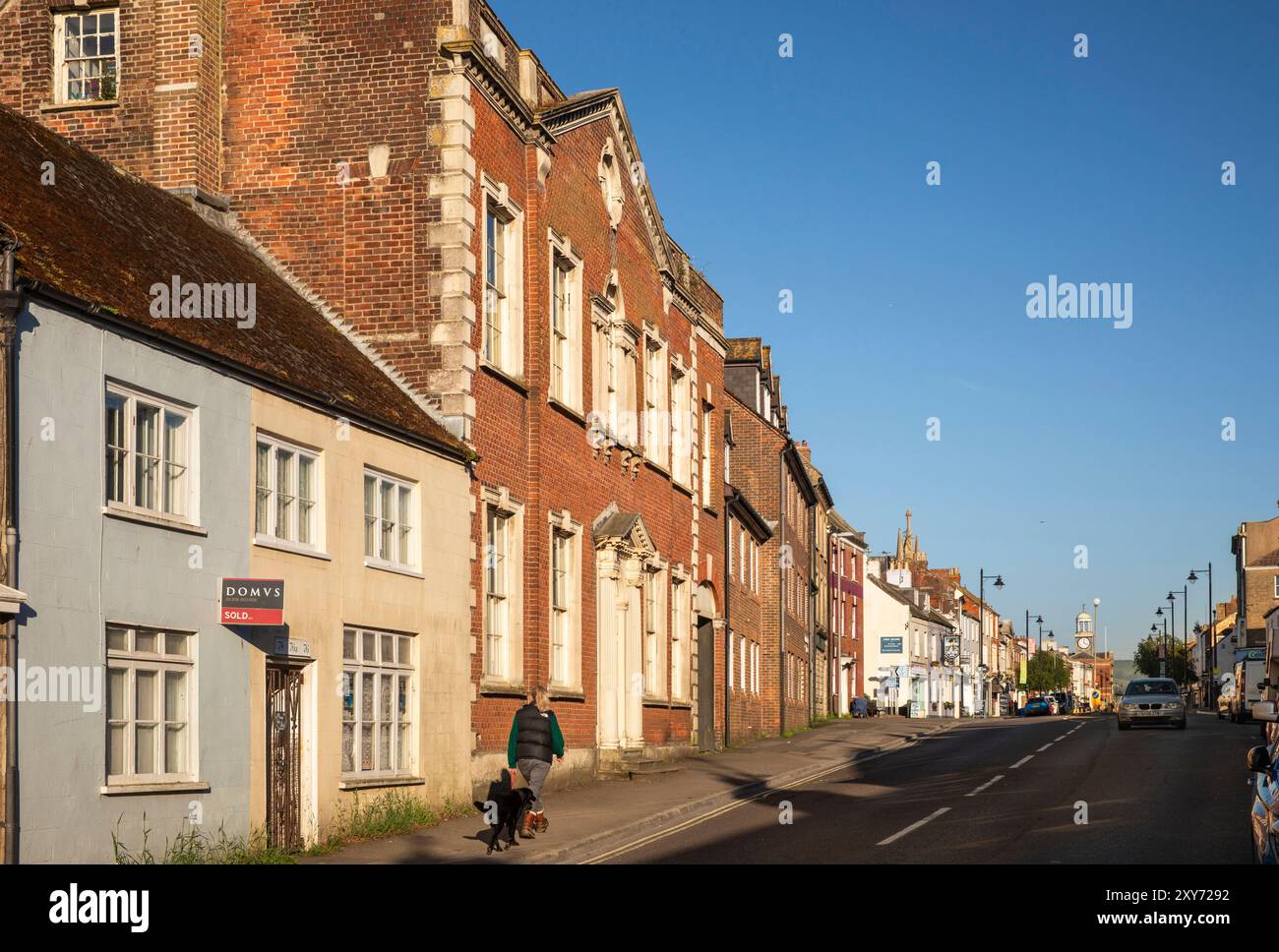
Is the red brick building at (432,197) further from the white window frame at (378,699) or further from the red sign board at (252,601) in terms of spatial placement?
the red sign board at (252,601)

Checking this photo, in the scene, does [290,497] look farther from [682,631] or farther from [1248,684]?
[1248,684]

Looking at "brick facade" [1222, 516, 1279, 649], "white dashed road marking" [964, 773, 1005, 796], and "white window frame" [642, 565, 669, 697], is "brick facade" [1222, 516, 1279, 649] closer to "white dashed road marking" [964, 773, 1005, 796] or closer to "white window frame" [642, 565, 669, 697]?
"white window frame" [642, 565, 669, 697]

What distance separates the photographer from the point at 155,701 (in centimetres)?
1522

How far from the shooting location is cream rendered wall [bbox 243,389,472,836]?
703 inches

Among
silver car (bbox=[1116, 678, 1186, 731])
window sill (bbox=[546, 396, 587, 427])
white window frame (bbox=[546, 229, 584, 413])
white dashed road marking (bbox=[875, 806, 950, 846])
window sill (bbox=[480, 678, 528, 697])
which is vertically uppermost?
white window frame (bbox=[546, 229, 584, 413])

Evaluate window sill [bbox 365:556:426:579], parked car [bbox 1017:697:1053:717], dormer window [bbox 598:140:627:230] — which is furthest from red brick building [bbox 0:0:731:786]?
parked car [bbox 1017:697:1053:717]

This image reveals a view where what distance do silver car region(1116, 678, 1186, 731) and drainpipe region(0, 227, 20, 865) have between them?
38.1 m

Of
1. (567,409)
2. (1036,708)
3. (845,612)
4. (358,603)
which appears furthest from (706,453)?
(1036,708)

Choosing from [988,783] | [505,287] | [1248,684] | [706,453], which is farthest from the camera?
[1248,684]

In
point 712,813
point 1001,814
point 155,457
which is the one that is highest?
point 155,457

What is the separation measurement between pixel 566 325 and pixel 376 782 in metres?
10.7

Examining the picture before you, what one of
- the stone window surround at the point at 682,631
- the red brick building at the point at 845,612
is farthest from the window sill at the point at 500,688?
the red brick building at the point at 845,612
